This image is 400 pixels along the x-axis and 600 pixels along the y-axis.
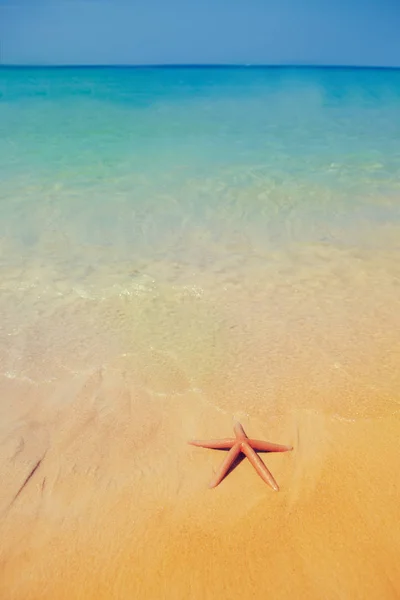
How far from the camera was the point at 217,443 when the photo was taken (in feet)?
10.4

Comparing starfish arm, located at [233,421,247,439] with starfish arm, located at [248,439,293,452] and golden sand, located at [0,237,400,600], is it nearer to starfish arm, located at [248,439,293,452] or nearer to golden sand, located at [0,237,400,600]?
starfish arm, located at [248,439,293,452]

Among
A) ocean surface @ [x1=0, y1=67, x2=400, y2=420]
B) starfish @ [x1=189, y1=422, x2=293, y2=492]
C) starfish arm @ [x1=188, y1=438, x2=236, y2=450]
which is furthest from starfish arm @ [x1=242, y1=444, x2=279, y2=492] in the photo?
ocean surface @ [x1=0, y1=67, x2=400, y2=420]

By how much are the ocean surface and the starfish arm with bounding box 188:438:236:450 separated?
1.41 feet

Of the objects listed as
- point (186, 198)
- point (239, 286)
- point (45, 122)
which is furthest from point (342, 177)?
point (45, 122)

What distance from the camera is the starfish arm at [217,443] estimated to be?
123 inches

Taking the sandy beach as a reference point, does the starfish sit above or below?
above

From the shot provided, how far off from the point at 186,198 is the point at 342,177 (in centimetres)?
336

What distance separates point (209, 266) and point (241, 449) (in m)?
3.11

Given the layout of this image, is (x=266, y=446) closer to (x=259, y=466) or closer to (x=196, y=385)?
(x=259, y=466)

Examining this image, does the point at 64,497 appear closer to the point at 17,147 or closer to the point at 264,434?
the point at 264,434

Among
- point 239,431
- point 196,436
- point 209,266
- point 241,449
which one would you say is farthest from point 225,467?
point 209,266

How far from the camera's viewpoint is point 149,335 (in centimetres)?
450

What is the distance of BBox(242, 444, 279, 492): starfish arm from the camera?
2.97 m

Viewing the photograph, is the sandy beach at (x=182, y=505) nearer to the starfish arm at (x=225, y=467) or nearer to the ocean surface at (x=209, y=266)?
the starfish arm at (x=225, y=467)
